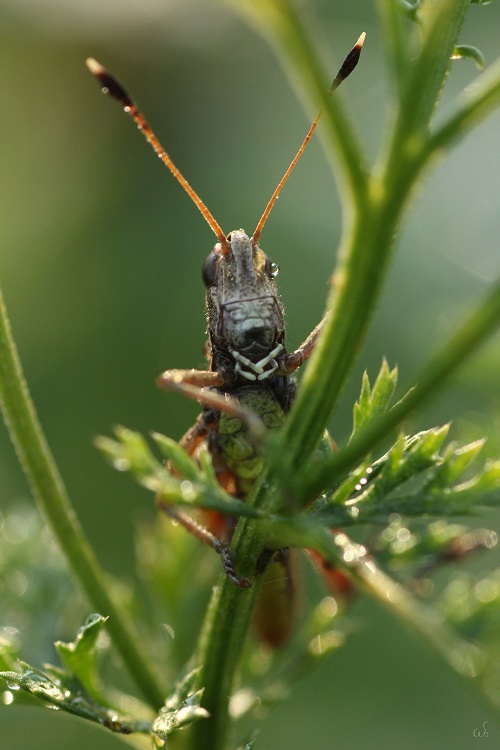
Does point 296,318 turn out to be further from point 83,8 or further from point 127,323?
point 83,8

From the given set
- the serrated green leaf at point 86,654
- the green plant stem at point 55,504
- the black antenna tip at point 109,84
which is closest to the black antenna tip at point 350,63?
the black antenna tip at point 109,84

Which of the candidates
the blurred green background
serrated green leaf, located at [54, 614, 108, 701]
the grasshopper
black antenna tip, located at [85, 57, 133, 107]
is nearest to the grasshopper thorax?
the grasshopper

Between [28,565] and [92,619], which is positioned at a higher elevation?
[28,565]

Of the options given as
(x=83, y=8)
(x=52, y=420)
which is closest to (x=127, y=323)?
(x=52, y=420)

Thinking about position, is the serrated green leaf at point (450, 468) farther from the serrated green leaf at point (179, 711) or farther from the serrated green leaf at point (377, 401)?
the serrated green leaf at point (179, 711)

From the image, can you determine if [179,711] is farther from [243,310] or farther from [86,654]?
[243,310]

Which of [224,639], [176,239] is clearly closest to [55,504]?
[224,639]

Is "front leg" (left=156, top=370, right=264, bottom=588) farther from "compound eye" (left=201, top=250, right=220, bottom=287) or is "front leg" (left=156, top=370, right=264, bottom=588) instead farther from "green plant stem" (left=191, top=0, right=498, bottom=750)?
"compound eye" (left=201, top=250, right=220, bottom=287)
